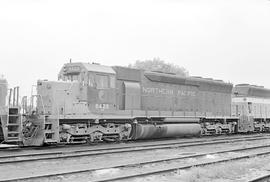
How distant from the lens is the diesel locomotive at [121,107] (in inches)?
530

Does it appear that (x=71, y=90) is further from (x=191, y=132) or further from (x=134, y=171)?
(x=191, y=132)

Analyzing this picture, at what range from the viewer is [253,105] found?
25219 mm

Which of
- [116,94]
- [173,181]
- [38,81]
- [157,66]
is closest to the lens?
[173,181]

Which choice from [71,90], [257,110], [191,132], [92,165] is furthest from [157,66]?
[92,165]

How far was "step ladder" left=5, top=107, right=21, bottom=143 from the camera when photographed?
461 inches

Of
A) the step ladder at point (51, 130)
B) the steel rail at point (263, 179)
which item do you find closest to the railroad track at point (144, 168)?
the steel rail at point (263, 179)

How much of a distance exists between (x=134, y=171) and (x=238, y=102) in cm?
1787

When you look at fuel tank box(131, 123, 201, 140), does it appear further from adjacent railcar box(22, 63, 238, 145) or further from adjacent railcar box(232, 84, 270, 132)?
adjacent railcar box(232, 84, 270, 132)

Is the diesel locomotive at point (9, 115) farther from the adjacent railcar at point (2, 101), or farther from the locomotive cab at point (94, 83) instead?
the locomotive cab at point (94, 83)

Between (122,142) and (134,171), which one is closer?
(134,171)

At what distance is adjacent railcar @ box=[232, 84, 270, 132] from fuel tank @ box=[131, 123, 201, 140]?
5830mm

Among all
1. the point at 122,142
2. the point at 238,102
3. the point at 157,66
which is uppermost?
the point at 157,66

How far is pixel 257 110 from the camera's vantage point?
25.6 m

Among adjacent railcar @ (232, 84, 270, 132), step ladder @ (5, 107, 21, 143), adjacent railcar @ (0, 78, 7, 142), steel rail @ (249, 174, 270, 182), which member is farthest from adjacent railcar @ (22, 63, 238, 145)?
steel rail @ (249, 174, 270, 182)
